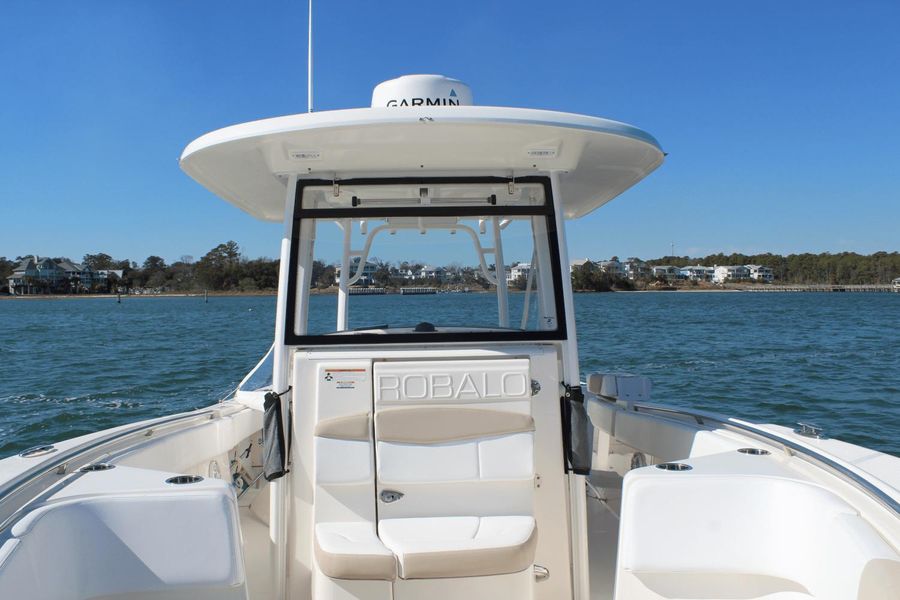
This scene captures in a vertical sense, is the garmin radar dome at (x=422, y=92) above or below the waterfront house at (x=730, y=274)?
below

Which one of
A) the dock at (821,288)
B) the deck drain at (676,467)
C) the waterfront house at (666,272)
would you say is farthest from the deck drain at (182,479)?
the dock at (821,288)

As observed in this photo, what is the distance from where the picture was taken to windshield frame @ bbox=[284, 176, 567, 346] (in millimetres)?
2635

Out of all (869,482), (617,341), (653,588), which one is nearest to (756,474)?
(869,482)

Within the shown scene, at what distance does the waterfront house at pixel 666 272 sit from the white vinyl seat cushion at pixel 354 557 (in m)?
87.4

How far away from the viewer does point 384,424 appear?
94.5 inches

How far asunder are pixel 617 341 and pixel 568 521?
18.9m

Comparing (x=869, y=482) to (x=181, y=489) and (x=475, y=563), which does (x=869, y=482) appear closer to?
(x=475, y=563)

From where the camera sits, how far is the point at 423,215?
2.76 m

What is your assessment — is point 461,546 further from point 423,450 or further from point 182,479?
point 182,479

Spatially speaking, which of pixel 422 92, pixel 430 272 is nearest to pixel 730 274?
pixel 430 272

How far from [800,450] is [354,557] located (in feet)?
5.45

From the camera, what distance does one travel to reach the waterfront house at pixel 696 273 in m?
98.1

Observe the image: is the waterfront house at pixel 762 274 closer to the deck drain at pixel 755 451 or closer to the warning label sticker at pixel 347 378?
the deck drain at pixel 755 451

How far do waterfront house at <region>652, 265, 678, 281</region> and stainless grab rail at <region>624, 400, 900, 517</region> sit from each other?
282 feet
